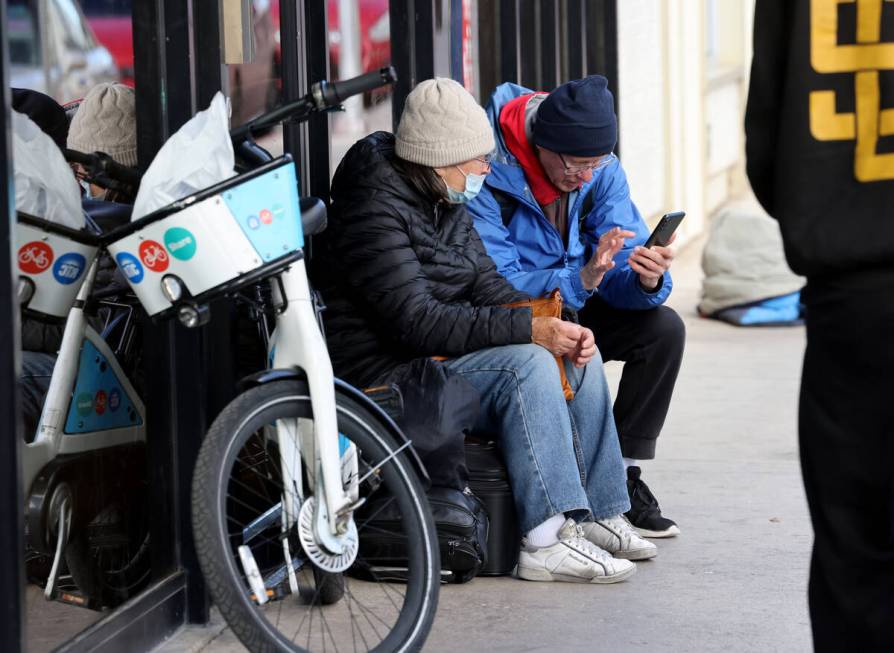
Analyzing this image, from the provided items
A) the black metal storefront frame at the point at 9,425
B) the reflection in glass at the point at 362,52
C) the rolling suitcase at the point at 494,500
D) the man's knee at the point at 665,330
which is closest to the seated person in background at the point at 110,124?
the black metal storefront frame at the point at 9,425

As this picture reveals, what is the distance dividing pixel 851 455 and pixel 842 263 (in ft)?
0.94

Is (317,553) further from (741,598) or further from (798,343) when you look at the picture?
(798,343)

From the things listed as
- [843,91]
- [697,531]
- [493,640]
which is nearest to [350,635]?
[493,640]

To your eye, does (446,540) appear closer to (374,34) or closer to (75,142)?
(75,142)

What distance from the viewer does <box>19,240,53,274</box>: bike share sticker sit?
2.80 metres

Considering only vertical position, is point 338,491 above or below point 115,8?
below

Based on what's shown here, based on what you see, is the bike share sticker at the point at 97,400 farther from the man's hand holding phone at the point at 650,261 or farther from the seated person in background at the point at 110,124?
the man's hand holding phone at the point at 650,261

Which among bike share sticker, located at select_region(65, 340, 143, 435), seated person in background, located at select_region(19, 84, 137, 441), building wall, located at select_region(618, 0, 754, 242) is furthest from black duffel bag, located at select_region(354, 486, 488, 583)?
building wall, located at select_region(618, 0, 754, 242)

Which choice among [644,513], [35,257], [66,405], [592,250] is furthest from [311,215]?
[644,513]

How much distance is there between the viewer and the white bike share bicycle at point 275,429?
270 cm

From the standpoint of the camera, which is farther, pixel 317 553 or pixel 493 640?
pixel 493 640

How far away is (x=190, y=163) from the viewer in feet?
9.05

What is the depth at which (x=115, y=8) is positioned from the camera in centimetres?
324

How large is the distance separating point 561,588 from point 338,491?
1.11 metres
